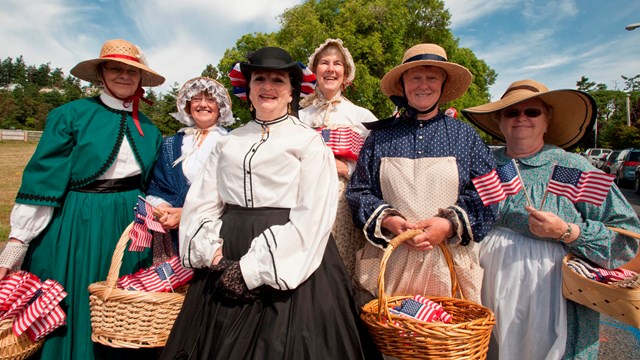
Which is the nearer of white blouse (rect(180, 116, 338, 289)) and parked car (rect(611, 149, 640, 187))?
white blouse (rect(180, 116, 338, 289))

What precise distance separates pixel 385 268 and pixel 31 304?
2046 millimetres

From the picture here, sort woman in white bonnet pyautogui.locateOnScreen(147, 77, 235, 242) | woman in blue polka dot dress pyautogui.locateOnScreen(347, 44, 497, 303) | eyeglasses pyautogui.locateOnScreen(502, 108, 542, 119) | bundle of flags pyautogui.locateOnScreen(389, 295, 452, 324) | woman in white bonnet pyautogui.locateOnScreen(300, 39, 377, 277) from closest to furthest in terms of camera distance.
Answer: bundle of flags pyautogui.locateOnScreen(389, 295, 452, 324), woman in blue polka dot dress pyautogui.locateOnScreen(347, 44, 497, 303), eyeglasses pyautogui.locateOnScreen(502, 108, 542, 119), woman in white bonnet pyautogui.locateOnScreen(300, 39, 377, 277), woman in white bonnet pyautogui.locateOnScreen(147, 77, 235, 242)

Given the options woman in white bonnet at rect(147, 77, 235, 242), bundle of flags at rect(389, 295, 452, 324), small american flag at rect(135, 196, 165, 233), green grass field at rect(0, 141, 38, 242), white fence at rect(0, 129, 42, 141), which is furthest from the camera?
white fence at rect(0, 129, 42, 141)

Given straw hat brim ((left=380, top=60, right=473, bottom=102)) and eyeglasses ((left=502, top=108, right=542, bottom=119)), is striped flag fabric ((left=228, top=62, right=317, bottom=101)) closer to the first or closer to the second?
straw hat brim ((left=380, top=60, right=473, bottom=102))

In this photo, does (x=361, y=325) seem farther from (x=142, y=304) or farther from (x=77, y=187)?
(x=77, y=187)

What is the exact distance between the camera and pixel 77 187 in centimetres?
276

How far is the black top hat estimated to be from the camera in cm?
222

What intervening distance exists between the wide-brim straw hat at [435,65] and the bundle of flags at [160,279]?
1796mm

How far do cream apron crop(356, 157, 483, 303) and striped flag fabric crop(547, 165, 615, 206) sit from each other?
22.9 inches

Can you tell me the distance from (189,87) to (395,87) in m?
1.69

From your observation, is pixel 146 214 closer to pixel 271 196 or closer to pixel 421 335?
pixel 271 196

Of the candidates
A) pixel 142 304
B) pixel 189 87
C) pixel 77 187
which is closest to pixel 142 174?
pixel 77 187

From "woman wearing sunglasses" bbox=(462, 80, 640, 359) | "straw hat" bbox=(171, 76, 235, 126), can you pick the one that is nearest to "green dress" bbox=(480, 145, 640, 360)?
"woman wearing sunglasses" bbox=(462, 80, 640, 359)

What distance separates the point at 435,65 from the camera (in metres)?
2.49
